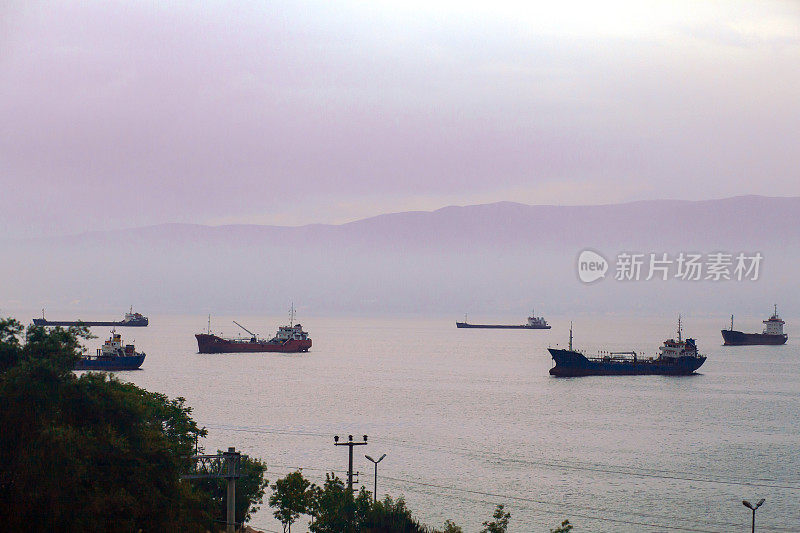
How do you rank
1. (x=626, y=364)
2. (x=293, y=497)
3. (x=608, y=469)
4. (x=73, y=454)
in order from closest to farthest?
(x=73, y=454) < (x=293, y=497) < (x=608, y=469) < (x=626, y=364)

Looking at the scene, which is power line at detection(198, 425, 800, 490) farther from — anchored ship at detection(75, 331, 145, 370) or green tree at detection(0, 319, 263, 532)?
anchored ship at detection(75, 331, 145, 370)

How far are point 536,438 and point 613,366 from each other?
7387cm

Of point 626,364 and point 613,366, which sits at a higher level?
point 626,364

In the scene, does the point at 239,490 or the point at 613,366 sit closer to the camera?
the point at 239,490

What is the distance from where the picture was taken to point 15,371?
27703 millimetres

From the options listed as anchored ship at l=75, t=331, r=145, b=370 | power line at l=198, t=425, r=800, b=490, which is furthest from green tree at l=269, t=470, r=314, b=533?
anchored ship at l=75, t=331, r=145, b=370

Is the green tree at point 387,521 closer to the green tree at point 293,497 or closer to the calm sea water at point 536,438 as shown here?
the green tree at point 293,497

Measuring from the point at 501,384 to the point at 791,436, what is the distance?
187 ft

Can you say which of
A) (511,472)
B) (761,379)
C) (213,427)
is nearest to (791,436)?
(511,472)

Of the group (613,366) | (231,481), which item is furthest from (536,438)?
(613,366)

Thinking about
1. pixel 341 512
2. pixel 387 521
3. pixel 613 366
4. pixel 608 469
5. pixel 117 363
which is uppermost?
pixel 613 366

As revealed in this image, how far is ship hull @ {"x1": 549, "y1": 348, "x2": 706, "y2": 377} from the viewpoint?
14588 cm

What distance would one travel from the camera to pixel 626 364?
150m

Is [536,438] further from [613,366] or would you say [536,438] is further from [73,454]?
[613,366]
